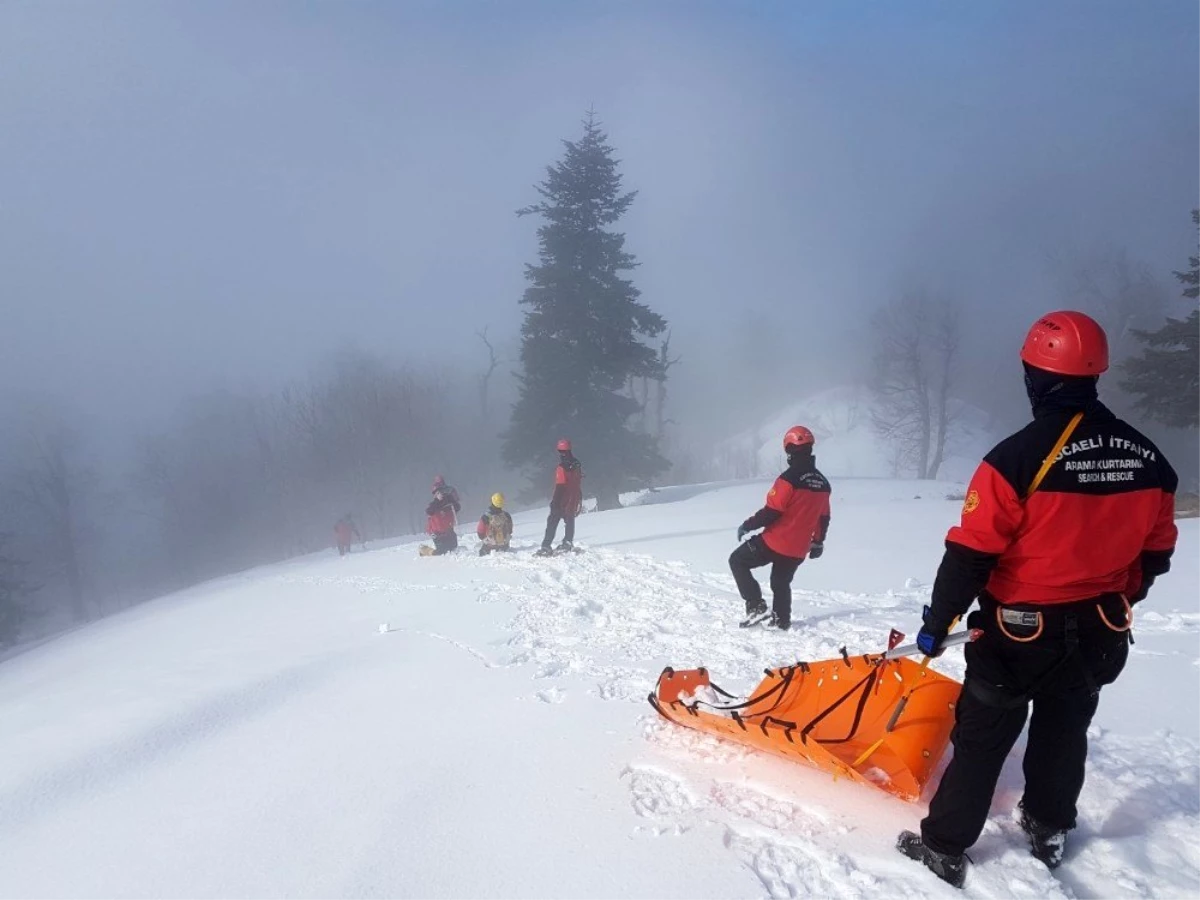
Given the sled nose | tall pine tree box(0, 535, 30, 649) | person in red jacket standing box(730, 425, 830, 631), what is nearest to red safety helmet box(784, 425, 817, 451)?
person in red jacket standing box(730, 425, 830, 631)

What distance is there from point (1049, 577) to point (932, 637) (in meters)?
0.48

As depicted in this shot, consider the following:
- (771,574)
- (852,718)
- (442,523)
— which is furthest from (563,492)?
(852,718)

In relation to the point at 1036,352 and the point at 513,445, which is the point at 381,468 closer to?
the point at 513,445

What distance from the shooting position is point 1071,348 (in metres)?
2.50

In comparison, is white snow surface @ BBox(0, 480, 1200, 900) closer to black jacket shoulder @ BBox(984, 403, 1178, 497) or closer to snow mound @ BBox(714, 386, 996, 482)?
black jacket shoulder @ BBox(984, 403, 1178, 497)

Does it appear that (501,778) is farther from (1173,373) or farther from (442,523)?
(1173,373)

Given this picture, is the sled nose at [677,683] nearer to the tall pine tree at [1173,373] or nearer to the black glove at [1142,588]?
the black glove at [1142,588]

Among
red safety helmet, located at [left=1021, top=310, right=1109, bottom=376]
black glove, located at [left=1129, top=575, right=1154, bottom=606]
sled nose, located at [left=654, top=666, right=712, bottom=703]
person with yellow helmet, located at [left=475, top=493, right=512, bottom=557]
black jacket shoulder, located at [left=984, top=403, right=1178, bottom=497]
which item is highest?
red safety helmet, located at [left=1021, top=310, right=1109, bottom=376]

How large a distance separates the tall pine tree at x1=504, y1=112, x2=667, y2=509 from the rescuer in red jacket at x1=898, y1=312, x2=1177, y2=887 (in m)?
24.2

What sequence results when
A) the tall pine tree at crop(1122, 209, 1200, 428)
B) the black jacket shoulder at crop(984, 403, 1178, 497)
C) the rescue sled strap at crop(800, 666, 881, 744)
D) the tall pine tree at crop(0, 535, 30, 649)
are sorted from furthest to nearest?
the tall pine tree at crop(0, 535, 30, 649), the tall pine tree at crop(1122, 209, 1200, 428), the rescue sled strap at crop(800, 666, 881, 744), the black jacket shoulder at crop(984, 403, 1178, 497)

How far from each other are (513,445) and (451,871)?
2542cm

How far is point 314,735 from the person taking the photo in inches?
172

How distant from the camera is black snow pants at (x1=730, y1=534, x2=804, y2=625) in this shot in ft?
20.8

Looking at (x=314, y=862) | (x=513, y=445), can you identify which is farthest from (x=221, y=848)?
(x=513, y=445)
